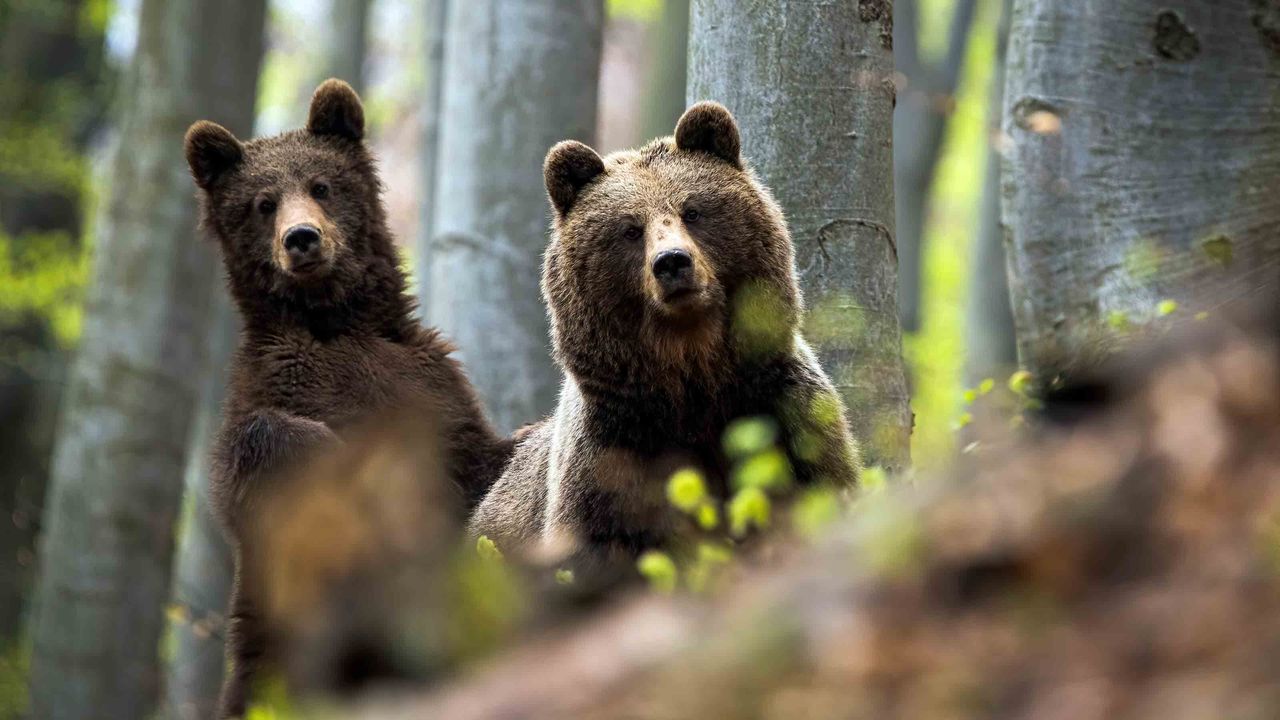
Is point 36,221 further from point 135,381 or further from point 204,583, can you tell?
point 135,381

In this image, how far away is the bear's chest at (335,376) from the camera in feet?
22.8

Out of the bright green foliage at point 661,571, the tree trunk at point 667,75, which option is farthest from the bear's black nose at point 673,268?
the tree trunk at point 667,75

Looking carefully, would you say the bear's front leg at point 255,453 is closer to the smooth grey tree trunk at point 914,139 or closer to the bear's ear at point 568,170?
the bear's ear at point 568,170

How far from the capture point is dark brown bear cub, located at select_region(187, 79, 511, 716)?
6.84 m

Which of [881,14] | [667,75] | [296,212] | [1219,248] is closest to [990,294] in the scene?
[667,75]

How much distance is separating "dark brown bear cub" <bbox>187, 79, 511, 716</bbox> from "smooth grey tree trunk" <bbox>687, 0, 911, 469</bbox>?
76.1 inches

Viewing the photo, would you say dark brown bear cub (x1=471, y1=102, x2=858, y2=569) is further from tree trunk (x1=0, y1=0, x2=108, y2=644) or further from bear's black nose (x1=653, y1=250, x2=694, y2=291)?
tree trunk (x1=0, y1=0, x2=108, y2=644)

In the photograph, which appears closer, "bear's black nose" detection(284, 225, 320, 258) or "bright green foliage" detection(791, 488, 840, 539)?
"bright green foliage" detection(791, 488, 840, 539)

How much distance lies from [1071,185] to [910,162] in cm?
1285

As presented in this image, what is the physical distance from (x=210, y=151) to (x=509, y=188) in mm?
2152

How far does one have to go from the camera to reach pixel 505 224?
9.17 metres

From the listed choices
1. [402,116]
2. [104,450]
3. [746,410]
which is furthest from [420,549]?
[402,116]

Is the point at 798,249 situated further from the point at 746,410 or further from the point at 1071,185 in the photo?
the point at 1071,185

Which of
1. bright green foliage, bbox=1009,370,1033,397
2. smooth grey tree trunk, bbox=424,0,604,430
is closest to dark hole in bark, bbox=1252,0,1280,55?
bright green foliage, bbox=1009,370,1033,397
